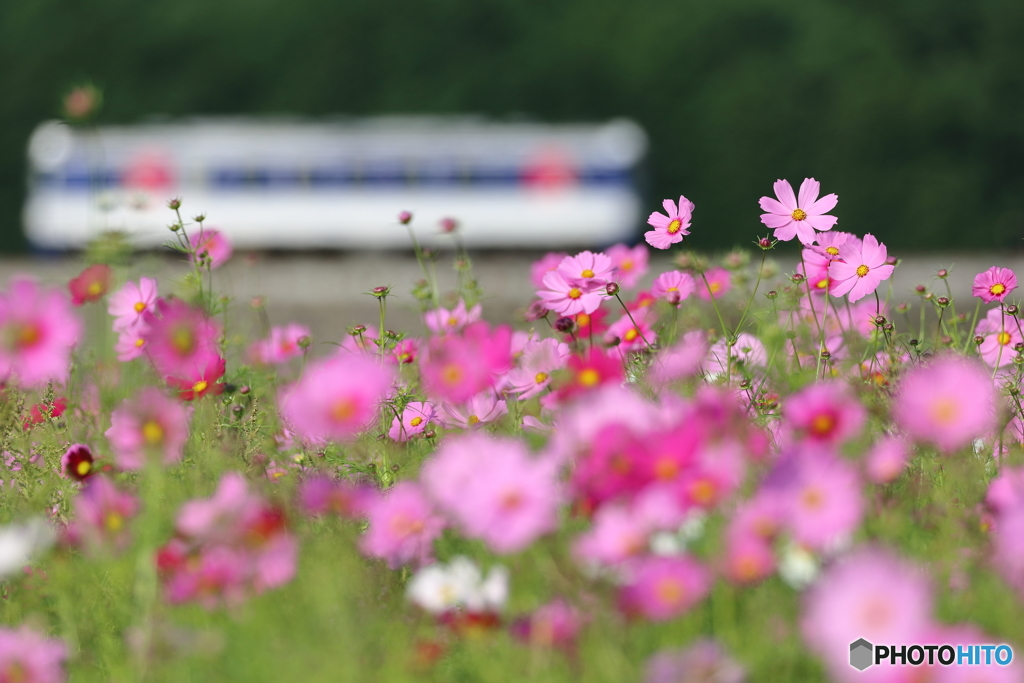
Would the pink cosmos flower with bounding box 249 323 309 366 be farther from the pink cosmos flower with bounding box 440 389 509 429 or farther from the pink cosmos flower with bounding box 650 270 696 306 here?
the pink cosmos flower with bounding box 650 270 696 306

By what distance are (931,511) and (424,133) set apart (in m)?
13.2

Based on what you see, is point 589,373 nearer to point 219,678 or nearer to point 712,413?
point 712,413

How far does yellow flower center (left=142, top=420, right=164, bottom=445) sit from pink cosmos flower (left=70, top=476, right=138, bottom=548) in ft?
0.52

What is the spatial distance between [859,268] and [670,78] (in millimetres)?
13583

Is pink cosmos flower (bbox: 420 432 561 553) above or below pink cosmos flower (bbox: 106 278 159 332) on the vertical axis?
below

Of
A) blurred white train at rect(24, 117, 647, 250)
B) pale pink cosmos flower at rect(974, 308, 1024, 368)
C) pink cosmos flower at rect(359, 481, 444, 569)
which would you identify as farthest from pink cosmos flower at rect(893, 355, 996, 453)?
blurred white train at rect(24, 117, 647, 250)

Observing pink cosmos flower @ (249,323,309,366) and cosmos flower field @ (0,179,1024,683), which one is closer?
cosmos flower field @ (0,179,1024,683)

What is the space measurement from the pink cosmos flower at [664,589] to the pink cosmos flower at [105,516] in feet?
1.94

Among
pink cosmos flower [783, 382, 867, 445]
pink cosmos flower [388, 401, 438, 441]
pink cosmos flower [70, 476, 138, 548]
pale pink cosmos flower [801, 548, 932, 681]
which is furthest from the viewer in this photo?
pink cosmos flower [388, 401, 438, 441]

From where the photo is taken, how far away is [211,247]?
6.57ft

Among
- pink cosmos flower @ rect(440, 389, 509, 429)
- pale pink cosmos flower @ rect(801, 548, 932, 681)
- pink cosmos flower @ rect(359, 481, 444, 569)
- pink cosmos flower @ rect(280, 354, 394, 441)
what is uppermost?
pink cosmos flower @ rect(440, 389, 509, 429)

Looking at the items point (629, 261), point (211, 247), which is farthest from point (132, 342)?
point (629, 261)

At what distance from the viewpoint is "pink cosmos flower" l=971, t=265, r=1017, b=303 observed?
1.72 meters

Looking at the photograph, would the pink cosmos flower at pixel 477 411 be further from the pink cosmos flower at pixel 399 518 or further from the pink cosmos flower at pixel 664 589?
the pink cosmos flower at pixel 664 589
